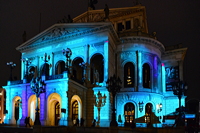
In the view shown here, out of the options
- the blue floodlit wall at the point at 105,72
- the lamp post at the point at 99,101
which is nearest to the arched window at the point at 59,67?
the blue floodlit wall at the point at 105,72

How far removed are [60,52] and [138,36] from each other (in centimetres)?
1219

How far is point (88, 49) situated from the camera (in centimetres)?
3741

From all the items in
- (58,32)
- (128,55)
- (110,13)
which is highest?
(110,13)

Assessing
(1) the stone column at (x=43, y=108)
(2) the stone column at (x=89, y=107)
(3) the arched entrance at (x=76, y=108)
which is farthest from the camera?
(2) the stone column at (x=89, y=107)

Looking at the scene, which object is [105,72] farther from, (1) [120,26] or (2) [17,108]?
(2) [17,108]

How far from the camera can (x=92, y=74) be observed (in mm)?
38438

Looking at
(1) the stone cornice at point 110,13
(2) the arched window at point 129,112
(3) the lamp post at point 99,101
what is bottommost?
(2) the arched window at point 129,112

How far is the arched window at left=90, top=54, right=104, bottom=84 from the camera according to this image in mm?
37031

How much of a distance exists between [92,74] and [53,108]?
7.71 m

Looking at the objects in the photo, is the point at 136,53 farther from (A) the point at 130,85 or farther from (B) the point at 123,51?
(A) the point at 130,85

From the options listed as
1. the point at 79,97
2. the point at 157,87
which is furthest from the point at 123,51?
the point at 79,97

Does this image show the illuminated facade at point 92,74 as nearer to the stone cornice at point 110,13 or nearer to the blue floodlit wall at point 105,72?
the blue floodlit wall at point 105,72

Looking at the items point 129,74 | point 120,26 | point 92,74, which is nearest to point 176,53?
point 120,26

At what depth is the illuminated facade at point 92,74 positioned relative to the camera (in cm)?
3394
